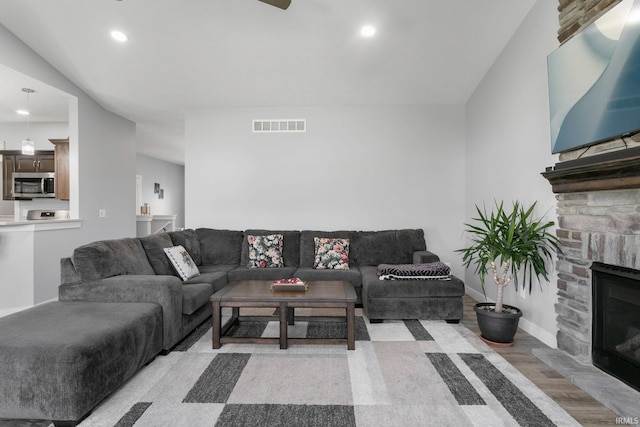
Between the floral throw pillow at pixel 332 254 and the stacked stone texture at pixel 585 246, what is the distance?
2.20 m

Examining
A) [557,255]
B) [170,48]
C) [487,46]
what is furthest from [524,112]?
[170,48]

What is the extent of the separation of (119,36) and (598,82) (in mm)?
4366

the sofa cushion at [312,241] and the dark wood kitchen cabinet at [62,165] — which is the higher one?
the dark wood kitchen cabinet at [62,165]

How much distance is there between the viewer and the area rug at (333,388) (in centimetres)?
176

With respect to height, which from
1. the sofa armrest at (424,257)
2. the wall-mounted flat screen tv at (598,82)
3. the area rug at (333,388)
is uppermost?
the wall-mounted flat screen tv at (598,82)

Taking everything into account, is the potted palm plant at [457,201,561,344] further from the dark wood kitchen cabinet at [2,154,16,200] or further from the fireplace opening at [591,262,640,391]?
the dark wood kitchen cabinet at [2,154,16,200]

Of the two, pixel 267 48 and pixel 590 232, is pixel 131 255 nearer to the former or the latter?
pixel 267 48

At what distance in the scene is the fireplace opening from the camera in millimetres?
1974

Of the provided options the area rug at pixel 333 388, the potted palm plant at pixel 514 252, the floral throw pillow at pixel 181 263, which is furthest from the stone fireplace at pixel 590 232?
the floral throw pillow at pixel 181 263

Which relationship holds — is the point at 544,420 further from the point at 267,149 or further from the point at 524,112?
the point at 267,149

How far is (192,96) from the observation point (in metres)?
4.59

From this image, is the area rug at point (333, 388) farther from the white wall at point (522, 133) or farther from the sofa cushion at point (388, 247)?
the sofa cushion at point (388, 247)

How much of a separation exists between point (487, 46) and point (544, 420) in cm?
353

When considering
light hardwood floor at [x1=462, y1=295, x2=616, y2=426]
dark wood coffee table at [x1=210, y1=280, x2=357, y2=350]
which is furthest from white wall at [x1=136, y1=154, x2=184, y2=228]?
light hardwood floor at [x1=462, y1=295, x2=616, y2=426]
